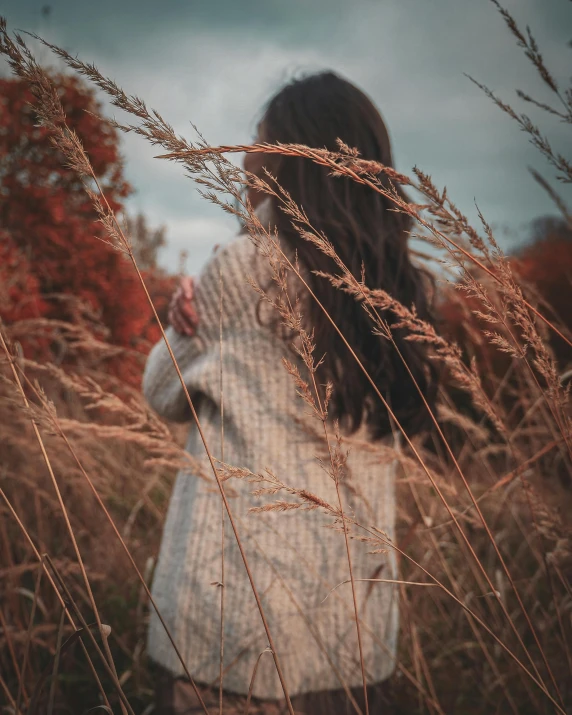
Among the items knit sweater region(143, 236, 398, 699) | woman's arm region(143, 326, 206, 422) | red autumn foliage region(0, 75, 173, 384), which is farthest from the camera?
red autumn foliage region(0, 75, 173, 384)

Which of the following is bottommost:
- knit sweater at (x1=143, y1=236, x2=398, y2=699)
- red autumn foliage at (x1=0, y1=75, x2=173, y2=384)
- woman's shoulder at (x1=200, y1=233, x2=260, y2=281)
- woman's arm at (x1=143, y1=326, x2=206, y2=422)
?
knit sweater at (x1=143, y1=236, x2=398, y2=699)

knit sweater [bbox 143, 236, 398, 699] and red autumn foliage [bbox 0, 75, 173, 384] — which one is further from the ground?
red autumn foliage [bbox 0, 75, 173, 384]

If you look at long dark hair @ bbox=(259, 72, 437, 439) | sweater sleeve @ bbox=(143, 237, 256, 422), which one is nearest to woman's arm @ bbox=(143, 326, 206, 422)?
sweater sleeve @ bbox=(143, 237, 256, 422)

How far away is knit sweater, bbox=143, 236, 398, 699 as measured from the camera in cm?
123

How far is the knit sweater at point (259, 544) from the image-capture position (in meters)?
1.23

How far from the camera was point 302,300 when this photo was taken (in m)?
1.26

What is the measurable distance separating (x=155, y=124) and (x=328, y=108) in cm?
86

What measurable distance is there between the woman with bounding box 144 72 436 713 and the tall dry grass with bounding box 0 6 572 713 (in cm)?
6

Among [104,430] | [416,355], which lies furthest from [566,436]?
[104,430]

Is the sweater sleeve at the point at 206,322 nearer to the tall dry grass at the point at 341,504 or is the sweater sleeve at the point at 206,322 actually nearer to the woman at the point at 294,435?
the woman at the point at 294,435

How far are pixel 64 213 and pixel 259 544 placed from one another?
471 centimetres

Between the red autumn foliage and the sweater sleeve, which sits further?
the red autumn foliage

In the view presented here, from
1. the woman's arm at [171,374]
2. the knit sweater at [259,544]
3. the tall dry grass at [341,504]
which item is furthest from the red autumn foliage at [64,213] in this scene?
the knit sweater at [259,544]

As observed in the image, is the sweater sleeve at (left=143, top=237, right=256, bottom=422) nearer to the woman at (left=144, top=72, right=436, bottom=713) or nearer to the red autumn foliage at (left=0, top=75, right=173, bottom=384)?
the woman at (left=144, top=72, right=436, bottom=713)
